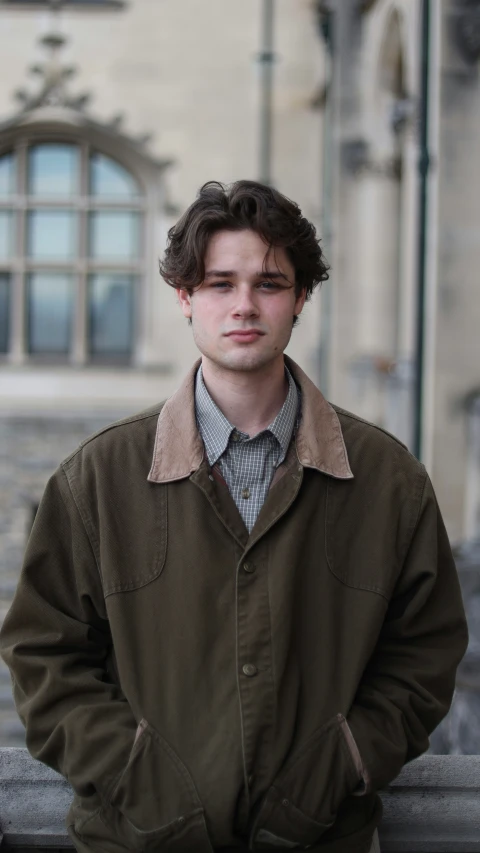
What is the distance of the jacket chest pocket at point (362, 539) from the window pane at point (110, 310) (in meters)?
7.67

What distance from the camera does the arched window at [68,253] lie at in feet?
29.2

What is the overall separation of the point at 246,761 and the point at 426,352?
3.78 metres

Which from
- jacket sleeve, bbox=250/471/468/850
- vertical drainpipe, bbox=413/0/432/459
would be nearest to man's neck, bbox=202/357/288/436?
jacket sleeve, bbox=250/471/468/850

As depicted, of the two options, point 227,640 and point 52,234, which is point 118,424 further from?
point 52,234

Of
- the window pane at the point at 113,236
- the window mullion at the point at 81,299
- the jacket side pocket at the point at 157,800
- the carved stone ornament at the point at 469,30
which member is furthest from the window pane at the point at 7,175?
the jacket side pocket at the point at 157,800

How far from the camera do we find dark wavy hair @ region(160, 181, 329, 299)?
152 centimetres

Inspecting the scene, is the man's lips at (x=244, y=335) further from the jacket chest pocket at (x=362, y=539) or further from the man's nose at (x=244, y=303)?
the jacket chest pocket at (x=362, y=539)

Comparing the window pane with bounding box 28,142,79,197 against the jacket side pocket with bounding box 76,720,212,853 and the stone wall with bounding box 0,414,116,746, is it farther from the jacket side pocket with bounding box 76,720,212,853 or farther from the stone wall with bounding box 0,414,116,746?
the jacket side pocket with bounding box 76,720,212,853

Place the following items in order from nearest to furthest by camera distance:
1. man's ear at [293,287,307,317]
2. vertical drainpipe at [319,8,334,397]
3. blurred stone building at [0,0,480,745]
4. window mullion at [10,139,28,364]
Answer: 1. man's ear at [293,287,307,317]
2. vertical drainpipe at [319,8,334,397]
3. blurred stone building at [0,0,480,745]
4. window mullion at [10,139,28,364]

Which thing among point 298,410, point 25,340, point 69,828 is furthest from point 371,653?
point 25,340

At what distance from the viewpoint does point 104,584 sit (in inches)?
59.7

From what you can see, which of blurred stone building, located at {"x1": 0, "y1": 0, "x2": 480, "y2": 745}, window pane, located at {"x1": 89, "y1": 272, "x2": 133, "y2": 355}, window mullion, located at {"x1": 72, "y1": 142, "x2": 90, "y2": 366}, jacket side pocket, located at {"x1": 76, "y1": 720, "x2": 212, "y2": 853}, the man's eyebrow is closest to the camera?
jacket side pocket, located at {"x1": 76, "y1": 720, "x2": 212, "y2": 853}

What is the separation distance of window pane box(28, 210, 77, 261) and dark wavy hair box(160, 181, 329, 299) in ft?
25.1

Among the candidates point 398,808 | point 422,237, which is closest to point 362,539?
point 398,808
